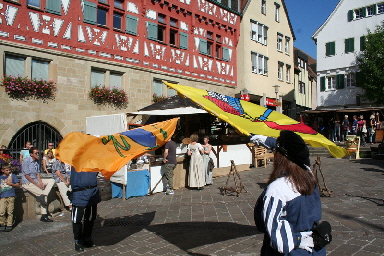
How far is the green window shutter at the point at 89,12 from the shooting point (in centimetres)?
1495

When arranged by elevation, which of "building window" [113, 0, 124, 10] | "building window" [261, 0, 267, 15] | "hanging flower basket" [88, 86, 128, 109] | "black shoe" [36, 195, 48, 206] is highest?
"building window" [261, 0, 267, 15]

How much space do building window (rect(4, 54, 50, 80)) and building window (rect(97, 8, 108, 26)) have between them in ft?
10.6

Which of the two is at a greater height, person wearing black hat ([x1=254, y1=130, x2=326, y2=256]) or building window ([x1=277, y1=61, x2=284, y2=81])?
building window ([x1=277, y1=61, x2=284, y2=81])

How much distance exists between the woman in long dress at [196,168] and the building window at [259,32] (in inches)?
663

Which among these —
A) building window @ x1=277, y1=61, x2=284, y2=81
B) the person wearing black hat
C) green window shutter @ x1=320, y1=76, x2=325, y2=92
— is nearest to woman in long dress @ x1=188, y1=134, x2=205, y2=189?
the person wearing black hat

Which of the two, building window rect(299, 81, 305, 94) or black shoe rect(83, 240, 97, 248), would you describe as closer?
black shoe rect(83, 240, 97, 248)

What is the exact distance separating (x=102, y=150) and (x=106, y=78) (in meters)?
11.8

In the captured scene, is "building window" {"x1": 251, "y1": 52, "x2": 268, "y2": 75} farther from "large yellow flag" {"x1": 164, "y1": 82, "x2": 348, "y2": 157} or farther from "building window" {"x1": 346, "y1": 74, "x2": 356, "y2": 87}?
"large yellow flag" {"x1": 164, "y1": 82, "x2": 348, "y2": 157}

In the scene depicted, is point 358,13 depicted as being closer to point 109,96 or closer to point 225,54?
point 225,54

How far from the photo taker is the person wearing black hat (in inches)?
106

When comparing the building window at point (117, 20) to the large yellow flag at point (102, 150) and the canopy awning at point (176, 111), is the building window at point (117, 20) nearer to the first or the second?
the canopy awning at point (176, 111)

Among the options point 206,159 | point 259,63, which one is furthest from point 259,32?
point 206,159

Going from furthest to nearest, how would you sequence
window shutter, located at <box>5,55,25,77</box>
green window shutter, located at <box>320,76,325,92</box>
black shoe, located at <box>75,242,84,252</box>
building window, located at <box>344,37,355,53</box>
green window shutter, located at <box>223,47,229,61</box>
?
green window shutter, located at <box>320,76,325,92</box> → building window, located at <box>344,37,355,53</box> → green window shutter, located at <box>223,47,229,61</box> → window shutter, located at <box>5,55,25,77</box> → black shoe, located at <box>75,242,84,252</box>

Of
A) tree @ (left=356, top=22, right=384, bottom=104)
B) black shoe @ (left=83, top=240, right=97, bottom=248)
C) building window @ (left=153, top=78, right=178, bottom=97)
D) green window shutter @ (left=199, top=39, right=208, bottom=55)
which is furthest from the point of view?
tree @ (left=356, top=22, right=384, bottom=104)
